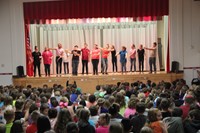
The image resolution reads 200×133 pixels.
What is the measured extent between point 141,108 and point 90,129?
3.61 feet

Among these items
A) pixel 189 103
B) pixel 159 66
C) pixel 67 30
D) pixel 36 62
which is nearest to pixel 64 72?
pixel 36 62

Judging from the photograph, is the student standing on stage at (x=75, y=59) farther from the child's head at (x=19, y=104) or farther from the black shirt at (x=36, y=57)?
the child's head at (x=19, y=104)

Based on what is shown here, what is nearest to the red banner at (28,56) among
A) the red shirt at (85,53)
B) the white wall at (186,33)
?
the red shirt at (85,53)

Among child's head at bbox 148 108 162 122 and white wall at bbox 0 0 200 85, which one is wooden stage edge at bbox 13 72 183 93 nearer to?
white wall at bbox 0 0 200 85

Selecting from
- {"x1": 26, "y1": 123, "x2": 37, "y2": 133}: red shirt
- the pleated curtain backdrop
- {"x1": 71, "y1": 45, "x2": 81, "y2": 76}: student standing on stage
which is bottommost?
{"x1": 26, "y1": 123, "x2": 37, "y2": 133}: red shirt

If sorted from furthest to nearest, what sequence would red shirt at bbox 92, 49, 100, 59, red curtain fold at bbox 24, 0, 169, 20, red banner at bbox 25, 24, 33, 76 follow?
1. red banner at bbox 25, 24, 33, 76
2. red shirt at bbox 92, 49, 100, 59
3. red curtain fold at bbox 24, 0, 169, 20

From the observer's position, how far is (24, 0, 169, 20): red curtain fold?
16.7 m

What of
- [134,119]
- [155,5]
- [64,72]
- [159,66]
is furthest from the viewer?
[159,66]

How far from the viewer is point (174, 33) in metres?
16.9

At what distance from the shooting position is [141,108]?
6.05 meters

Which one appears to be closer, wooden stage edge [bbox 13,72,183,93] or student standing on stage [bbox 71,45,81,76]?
wooden stage edge [bbox 13,72,183,93]

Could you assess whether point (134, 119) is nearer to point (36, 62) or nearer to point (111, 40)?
point (36, 62)

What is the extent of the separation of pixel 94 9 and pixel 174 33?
4.07 meters

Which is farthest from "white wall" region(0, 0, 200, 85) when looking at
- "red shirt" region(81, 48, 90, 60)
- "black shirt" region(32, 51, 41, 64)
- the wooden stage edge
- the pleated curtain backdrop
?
"red shirt" region(81, 48, 90, 60)
